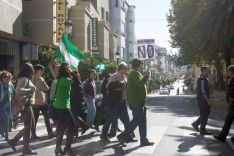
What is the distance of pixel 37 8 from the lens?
34.0 meters

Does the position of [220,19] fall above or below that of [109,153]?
above

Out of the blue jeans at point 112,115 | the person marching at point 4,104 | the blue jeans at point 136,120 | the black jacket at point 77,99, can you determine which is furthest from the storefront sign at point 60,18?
the blue jeans at point 136,120

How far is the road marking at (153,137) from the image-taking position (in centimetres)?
903

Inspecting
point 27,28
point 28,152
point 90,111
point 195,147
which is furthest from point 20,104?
point 27,28

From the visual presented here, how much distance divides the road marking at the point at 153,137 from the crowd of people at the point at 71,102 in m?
0.33

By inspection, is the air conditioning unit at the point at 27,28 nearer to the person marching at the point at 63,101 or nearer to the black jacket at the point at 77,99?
the black jacket at the point at 77,99

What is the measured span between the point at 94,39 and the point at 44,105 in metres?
35.3

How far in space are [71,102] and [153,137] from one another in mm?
2747

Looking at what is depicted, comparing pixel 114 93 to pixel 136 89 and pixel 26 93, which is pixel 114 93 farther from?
pixel 26 93

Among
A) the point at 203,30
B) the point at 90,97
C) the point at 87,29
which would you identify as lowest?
the point at 90,97

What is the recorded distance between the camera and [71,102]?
9289mm

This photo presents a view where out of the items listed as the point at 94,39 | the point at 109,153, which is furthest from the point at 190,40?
the point at 109,153

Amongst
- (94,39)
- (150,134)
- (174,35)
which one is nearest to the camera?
(150,134)

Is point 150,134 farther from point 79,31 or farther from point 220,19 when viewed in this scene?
point 79,31
